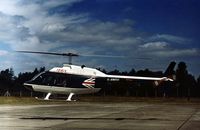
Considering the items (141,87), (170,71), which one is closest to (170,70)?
(170,71)

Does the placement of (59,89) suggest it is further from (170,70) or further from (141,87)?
(141,87)

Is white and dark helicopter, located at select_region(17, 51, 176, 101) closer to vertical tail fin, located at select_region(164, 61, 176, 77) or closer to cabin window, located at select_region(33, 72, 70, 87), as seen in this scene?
cabin window, located at select_region(33, 72, 70, 87)

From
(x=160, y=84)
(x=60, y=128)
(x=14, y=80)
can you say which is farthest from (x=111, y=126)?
(x=14, y=80)

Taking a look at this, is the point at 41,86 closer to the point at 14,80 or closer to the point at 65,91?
the point at 65,91

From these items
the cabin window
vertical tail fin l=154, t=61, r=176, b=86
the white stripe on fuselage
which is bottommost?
the white stripe on fuselage

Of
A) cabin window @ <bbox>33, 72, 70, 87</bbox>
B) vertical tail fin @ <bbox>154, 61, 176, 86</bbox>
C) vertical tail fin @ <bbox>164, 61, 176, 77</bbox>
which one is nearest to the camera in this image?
cabin window @ <bbox>33, 72, 70, 87</bbox>

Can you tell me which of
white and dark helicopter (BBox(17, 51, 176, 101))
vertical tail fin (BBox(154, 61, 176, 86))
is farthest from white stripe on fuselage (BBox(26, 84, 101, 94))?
vertical tail fin (BBox(154, 61, 176, 86))

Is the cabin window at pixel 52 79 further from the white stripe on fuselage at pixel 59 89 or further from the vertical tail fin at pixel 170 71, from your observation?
the vertical tail fin at pixel 170 71

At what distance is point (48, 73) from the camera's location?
4884cm

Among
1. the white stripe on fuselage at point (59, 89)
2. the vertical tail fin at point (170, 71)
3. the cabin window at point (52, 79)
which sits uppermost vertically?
the vertical tail fin at point (170, 71)

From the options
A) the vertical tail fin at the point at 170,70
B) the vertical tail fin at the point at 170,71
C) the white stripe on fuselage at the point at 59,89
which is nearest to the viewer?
the white stripe on fuselage at the point at 59,89

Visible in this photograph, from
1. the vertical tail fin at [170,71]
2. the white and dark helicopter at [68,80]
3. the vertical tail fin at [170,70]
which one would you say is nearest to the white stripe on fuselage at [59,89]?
the white and dark helicopter at [68,80]

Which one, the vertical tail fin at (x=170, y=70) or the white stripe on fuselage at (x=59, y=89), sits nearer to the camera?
the white stripe on fuselage at (x=59, y=89)

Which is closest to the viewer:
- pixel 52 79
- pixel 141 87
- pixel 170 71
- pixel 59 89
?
pixel 52 79
